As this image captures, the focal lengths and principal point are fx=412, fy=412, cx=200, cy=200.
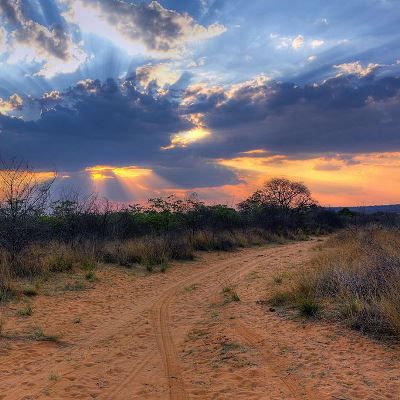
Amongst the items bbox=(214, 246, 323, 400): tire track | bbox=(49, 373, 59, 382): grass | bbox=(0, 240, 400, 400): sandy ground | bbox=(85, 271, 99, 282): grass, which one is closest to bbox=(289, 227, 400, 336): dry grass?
bbox=(0, 240, 400, 400): sandy ground

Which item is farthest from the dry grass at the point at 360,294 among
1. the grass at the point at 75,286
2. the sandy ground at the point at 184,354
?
the grass at the point at 75,286

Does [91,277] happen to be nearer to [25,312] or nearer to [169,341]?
[25,312]

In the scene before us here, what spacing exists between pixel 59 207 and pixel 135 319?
45.5ft

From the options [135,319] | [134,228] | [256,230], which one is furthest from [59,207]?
[256,230]

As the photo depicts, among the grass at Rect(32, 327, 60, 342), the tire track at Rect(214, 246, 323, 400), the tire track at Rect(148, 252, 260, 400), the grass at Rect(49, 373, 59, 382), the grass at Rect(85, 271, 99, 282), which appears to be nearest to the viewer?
the tire track at Rect(214, 246, 323, 400)

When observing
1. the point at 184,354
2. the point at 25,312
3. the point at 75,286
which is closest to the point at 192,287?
the point at 75,286

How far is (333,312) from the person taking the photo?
318 inches

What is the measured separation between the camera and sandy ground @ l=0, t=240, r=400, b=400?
206 inches

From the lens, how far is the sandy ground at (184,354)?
5227 mm

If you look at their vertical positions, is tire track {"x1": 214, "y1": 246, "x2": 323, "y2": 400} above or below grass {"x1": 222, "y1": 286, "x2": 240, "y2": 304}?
below

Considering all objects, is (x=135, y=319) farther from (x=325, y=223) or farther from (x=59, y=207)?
(x=325, y=223)

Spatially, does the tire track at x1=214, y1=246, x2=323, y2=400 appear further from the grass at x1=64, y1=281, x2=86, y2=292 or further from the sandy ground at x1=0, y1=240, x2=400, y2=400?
the grass at x1=64, y1=281, x2=86, y2=292

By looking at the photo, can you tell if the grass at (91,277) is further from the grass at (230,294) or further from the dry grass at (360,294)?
the dry grass at (360,294)

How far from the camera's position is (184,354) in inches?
267
